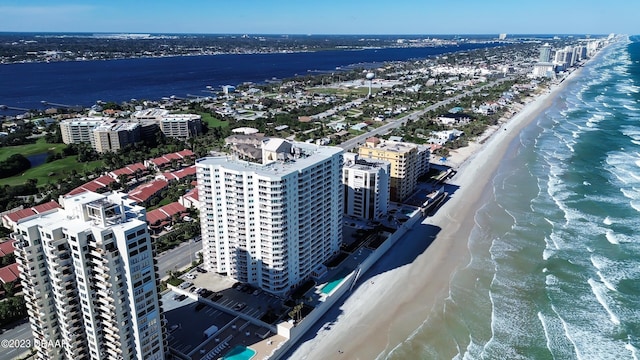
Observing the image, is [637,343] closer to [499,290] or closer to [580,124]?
[499,290]

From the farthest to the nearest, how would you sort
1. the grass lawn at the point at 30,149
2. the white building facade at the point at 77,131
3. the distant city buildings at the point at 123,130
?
the white building facade at the point at 77,131
the grass lawn at the point at 30,149
the distant city buildings at the point at 123,130

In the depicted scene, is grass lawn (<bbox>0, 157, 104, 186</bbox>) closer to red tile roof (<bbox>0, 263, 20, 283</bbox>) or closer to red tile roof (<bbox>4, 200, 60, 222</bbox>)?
red tile roof (<bbox>4, 200, 60, 222</bbox>)

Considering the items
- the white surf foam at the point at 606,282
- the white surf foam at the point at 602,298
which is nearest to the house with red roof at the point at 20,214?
the white surf foam at the point at 602,298

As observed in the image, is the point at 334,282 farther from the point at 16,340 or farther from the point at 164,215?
the point at 16,340

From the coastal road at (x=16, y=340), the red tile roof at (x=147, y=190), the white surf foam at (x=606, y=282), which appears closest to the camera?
the coastal road at (x=16, y=340)

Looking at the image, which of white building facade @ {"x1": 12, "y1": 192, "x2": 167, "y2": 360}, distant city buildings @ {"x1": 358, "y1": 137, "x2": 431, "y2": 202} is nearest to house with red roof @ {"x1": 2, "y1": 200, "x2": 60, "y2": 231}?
white building facade @ {"x1": 12, "y1": 192, "x2": 167, "y2": 360}

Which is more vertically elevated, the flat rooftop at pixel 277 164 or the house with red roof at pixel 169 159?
the flat rooftop at pixel 277 164

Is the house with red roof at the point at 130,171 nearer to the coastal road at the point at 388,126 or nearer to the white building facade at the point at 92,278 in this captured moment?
the coastal road at the point at 388,126
